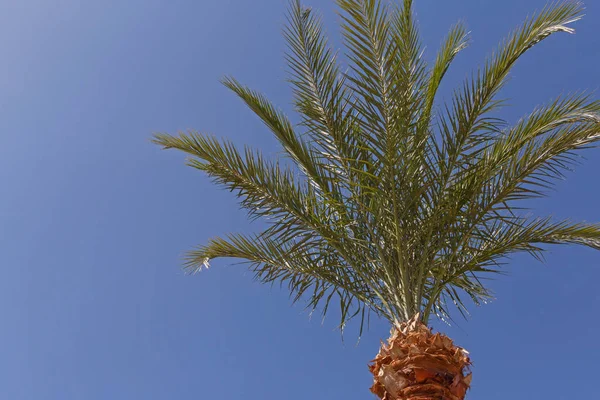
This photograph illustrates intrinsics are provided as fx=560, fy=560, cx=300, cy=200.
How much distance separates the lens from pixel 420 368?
529 centimetres

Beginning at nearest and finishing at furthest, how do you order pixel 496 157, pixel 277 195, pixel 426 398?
1. pixel 426 398
2. pixel 496 157
3. pixel 277 195

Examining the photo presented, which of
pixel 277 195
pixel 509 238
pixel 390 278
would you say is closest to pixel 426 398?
pixel 390 278

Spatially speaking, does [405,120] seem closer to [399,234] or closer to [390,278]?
[399,234]

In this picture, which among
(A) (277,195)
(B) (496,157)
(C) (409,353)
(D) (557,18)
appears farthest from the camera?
(A) (277,195)

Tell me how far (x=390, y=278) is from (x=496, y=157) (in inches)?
73.8

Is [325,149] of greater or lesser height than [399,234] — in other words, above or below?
above

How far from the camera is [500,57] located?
6.43 m

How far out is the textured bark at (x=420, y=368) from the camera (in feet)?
17.1

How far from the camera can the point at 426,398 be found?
16.7 feet

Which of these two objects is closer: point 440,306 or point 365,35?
point 365,35

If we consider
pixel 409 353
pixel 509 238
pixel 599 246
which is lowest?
A: pixel 409 353

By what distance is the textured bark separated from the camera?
520 cm

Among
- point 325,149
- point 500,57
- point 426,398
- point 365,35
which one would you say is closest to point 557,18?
point 500,57

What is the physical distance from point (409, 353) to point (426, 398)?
18.7 inches
